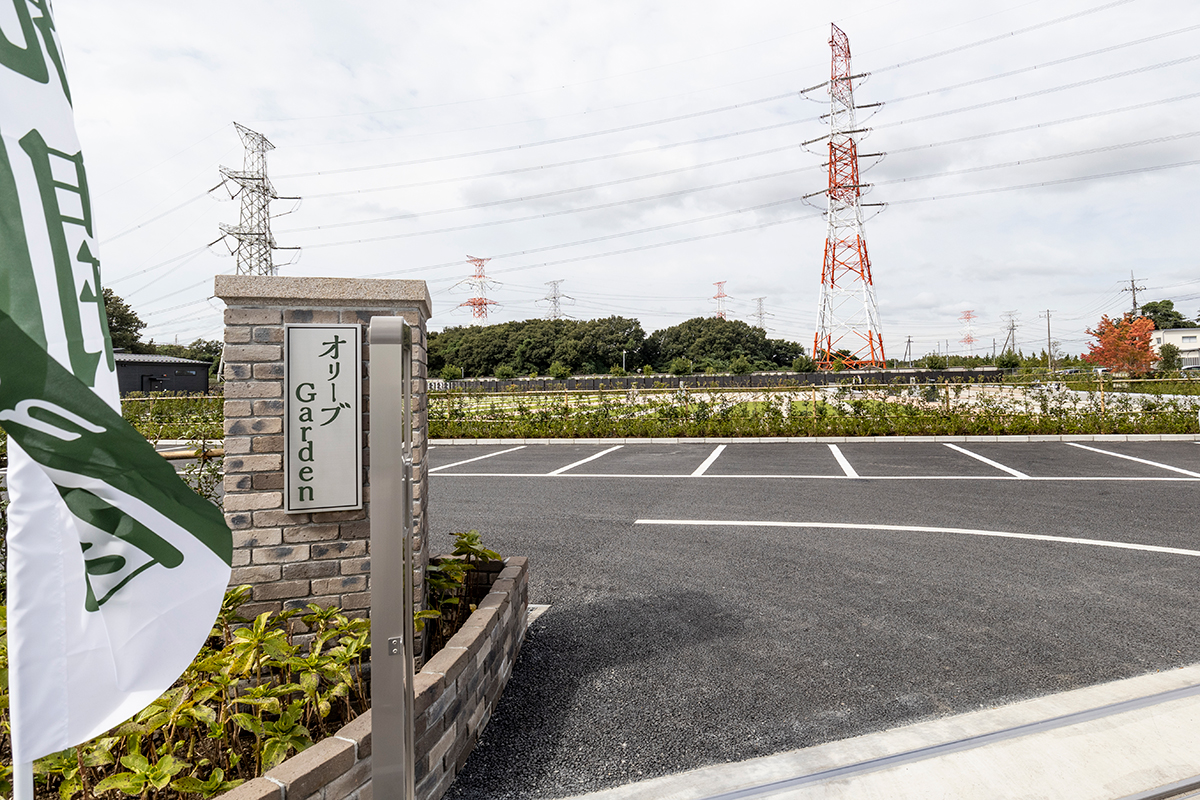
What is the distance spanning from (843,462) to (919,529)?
4.79m

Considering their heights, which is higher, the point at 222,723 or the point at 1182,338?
the point at 1182,338

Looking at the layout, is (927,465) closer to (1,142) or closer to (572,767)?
(572,767)

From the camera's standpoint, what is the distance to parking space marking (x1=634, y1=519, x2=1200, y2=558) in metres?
5.21

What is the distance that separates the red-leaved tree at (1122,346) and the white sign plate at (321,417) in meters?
38.6

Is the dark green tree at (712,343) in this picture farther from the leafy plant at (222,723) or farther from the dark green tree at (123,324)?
the leafy plant at (222,723)

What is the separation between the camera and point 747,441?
46.7ft

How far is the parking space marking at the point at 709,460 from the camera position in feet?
32.8

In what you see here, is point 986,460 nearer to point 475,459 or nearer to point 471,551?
point 475,459

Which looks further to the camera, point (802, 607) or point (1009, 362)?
point (1009, 362)

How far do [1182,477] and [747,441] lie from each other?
733cm

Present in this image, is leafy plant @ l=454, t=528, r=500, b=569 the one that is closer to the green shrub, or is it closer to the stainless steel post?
the stainless steel post

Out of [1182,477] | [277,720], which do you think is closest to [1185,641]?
[277,720]

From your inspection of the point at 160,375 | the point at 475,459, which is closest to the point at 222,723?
the point at 475,459

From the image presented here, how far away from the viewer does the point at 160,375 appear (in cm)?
3231
